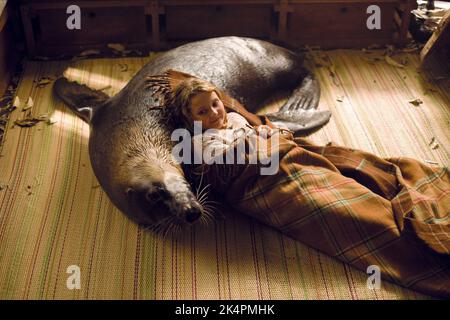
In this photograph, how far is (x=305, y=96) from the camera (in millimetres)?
3123

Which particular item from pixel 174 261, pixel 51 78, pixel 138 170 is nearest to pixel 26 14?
pixel 51 78

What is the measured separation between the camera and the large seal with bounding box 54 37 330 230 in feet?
6.69

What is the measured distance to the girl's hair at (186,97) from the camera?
2.25 metres

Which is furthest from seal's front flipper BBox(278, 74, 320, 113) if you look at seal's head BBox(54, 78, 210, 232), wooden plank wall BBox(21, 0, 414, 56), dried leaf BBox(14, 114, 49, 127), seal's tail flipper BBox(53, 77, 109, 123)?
dried leaf BBox(14, 114, 49, 127)

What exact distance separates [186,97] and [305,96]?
41.4 inches

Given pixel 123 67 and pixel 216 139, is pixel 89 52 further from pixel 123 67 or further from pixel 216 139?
pixel 216 139

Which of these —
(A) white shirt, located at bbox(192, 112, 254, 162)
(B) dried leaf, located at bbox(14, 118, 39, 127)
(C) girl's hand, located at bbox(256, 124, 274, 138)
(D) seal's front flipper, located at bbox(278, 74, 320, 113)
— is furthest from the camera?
(D) seal's front flipper, located at bbox(278, 74, 320, 113)

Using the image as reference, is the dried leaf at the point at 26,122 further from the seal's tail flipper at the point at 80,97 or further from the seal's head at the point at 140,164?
the seal's head at the point at 140,164

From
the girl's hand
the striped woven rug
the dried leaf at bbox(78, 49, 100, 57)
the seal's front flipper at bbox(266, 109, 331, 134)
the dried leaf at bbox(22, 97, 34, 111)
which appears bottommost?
the striped woven rug

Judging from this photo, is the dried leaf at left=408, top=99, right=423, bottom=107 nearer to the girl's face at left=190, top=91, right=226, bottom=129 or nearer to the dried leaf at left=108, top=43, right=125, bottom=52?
the girl's face at left=190, top=91, right=226, bottom=129

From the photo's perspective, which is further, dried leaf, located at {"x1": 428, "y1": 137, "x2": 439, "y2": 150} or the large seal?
dried leaf, located at {"x1": 428, "y1": 137, "x2": 439, "y2": 150}

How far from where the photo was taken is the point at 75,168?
104 inches

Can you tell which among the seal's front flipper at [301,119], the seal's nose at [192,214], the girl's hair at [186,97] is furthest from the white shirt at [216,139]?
the seal's front flipper at [301,119]

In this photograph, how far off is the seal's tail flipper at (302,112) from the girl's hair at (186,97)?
2.05 ft
